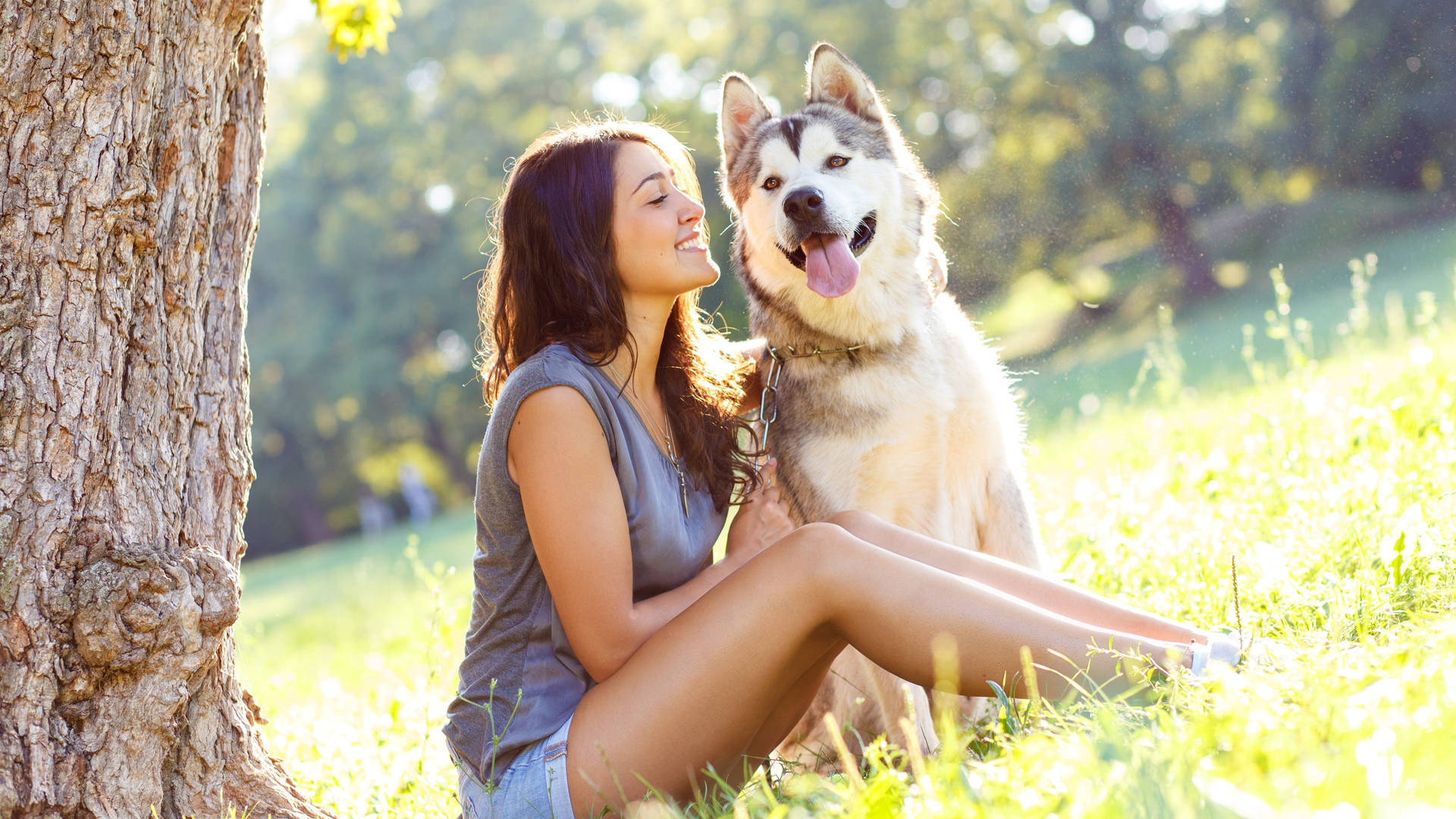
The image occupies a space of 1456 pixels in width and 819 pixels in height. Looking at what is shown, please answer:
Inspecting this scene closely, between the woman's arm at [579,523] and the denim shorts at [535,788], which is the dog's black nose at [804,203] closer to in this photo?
the woman's arm at [579,523]

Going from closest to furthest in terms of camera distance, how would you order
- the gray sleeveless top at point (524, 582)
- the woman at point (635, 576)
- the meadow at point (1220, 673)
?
1. the meadow at point (1220, 673)
2. the woman at point (635, 576)
3. the gray sleeveless top at point (524, 582)

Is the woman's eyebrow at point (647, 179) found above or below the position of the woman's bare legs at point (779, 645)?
above

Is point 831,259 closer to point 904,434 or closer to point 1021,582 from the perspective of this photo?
point 904,434

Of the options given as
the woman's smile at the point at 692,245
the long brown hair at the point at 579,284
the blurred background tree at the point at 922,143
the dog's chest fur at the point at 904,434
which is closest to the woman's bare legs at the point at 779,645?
the long brown hair at the point at 579,284

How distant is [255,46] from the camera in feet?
9.43

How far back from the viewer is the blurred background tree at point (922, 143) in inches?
741

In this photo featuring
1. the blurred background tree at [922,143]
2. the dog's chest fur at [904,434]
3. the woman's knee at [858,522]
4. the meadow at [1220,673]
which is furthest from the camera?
the blurred background tree at [922,143]

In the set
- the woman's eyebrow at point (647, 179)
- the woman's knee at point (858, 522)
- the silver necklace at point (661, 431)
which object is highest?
the woman's eyebrow at point (647, 179)

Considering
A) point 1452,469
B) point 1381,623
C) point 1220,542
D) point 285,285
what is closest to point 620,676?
point 1381,623

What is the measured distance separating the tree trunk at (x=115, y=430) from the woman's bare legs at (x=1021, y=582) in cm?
156

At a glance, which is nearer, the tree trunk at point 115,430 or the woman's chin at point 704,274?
the tree trunk at point 115,430

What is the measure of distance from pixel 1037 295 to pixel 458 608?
56.0ft

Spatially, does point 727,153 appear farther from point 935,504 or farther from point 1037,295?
point 1037,295

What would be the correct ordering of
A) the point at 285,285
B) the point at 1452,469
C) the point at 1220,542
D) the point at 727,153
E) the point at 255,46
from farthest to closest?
the point at 285,285
the point at 727,153
the point at 1220,542
the point at 1452,469
the point at 255,46
